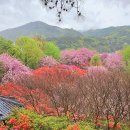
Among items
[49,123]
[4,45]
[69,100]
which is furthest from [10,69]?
[49,123]

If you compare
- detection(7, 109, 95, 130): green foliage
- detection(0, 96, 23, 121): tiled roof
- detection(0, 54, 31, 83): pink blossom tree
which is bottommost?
detection(7, 109, 95, 130): green foliage

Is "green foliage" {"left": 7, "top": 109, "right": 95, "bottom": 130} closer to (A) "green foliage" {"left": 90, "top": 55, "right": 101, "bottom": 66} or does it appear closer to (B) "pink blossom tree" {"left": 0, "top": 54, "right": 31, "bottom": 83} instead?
(B) "pink blossom tree" {"left": 0, "top": 54, "right": 31, "bottom": 83}

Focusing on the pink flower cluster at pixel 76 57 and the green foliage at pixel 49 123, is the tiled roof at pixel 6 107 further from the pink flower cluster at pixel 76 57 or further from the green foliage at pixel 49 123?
the pink flower cluster at pixel 76 57

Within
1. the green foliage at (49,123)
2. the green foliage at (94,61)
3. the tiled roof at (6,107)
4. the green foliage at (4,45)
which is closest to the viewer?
the green foliage at (49,123)

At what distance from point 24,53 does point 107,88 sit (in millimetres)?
45202

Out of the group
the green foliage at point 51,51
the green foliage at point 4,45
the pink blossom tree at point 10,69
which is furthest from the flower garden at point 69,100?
the green foliage at point 51,51

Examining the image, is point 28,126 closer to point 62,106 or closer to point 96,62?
point 62,106

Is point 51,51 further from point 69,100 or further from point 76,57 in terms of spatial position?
point 69,100

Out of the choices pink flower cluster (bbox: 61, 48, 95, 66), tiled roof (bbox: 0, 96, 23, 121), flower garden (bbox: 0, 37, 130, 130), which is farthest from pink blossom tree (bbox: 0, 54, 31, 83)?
pink flower cluster (bbox: 61, 48, 95, 66)

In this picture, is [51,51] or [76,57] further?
[76,57]

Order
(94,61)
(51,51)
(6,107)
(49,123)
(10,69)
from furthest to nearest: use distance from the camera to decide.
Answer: (51,51)
(94,61)
(10,69)
(6,107)
(49,123)

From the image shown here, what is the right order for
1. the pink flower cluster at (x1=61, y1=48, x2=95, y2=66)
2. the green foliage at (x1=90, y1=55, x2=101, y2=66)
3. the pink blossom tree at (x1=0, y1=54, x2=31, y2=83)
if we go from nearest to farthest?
the pink blossom tree at (x1=0, y1=54, x2=31, y2=83) < the green foliage at (x1=90, y1=55, x2=101, y2=66) < the pink flower cluster at (x1=61, y1=48, x2=95, y2=66)

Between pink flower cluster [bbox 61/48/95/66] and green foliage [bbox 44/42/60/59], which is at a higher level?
green foliage [bbox 44/42/60/59]

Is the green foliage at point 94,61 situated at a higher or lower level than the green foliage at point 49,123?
higher
